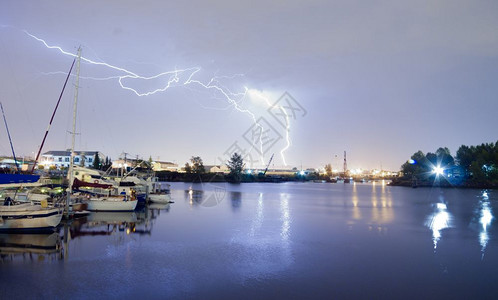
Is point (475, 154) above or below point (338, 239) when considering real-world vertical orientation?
above

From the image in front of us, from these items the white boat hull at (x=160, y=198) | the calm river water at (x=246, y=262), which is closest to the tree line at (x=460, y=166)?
the calm river water at (x=246, y=262)

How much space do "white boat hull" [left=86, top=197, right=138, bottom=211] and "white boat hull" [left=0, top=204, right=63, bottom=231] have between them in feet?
39.8

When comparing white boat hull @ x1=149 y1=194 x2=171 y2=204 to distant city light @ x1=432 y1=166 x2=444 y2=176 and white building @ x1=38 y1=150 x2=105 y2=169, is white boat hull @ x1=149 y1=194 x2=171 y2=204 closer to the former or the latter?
white building @ x1=38 y1=150 x2=105 y2=169

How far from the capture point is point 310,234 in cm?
2750

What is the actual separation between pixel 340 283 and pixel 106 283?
9996 mm

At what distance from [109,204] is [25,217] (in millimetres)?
13562

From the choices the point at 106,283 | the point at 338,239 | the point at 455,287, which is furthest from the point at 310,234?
the point at 106,283

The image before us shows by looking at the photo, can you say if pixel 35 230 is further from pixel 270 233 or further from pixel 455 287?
pixel 455 287

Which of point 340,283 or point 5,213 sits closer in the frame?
point 340,283

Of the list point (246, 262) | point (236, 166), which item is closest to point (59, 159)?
point (236, 166)

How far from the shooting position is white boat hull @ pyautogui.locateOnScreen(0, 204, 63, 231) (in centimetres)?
2322

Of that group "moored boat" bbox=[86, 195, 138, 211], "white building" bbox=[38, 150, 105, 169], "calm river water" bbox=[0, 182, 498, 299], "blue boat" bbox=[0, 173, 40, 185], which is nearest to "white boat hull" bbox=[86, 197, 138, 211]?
"moored boat" bbox=[86, 195, 138, 211]

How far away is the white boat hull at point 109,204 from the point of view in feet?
120

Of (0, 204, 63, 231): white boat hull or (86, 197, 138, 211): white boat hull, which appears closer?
(0, 204, 63, 231): white boat hull
